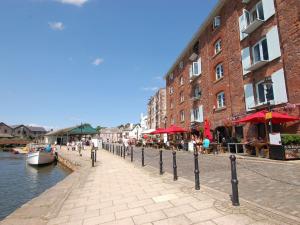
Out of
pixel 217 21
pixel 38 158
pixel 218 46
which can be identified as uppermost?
pixel 217 21

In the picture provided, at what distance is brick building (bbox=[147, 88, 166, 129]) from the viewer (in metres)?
56.3

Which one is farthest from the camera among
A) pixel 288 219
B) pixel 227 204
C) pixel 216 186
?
pixel 216 186

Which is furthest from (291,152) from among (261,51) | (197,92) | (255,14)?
(197,92)

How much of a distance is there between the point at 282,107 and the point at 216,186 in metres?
10.2

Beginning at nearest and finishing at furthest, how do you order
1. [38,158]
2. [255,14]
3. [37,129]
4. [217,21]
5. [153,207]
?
[153,207] → [255,14] → [217,21] → [38,158] → [37,129]

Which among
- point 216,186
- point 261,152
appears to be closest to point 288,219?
point 216,186

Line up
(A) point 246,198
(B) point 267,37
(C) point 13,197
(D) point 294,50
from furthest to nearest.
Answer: (B) point 267,37, (D) point 294,50, (C) point 13,197, (A) point 246,198

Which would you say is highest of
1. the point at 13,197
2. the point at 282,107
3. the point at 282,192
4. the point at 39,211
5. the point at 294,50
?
the point at 294,50

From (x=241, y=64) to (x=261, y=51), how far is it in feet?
7.60

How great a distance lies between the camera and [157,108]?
202ft

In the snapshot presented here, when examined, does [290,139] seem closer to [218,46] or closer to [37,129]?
[218,46]

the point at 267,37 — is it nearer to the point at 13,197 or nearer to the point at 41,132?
the point at 13,197

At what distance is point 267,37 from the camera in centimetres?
1634

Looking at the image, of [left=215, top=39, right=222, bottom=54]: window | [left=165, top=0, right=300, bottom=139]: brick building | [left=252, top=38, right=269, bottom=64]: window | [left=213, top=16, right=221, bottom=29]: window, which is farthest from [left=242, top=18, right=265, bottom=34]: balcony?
[left=213, top=16, right=221, bottom=29]: window
